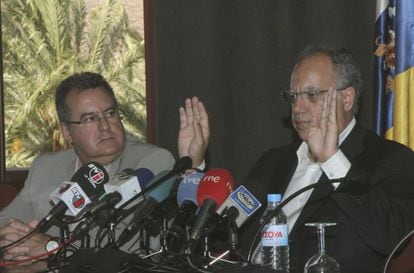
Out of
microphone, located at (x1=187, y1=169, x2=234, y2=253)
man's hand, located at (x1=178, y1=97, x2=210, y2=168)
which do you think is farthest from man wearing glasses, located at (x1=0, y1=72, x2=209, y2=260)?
microphone, located at (x1=187, y1=169, x2=234, y2=253)

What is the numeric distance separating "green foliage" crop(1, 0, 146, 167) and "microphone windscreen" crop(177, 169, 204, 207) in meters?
2.31

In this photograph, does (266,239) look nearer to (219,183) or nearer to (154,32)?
(219,183)

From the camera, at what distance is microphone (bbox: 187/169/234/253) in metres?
2.45

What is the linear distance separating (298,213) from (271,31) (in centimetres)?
169

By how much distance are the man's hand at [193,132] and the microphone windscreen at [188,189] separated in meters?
0.82

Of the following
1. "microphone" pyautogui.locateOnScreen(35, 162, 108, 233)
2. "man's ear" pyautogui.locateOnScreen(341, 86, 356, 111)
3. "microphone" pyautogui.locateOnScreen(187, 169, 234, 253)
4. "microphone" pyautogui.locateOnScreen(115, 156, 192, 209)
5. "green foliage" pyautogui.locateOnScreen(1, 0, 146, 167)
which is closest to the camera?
"microphone" pyautogui.locateOnScreen(187, 169, 234, 253)

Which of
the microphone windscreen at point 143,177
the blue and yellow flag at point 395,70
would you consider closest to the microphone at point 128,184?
the microphone windscreen at point 143,177

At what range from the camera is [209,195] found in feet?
8.67

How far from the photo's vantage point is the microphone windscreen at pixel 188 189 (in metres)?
2.73

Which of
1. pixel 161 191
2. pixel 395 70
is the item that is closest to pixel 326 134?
pixel 161 191

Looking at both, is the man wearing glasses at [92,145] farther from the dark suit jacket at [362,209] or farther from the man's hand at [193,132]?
the dark suit jacket at [362,209]

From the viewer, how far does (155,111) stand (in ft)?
16.7

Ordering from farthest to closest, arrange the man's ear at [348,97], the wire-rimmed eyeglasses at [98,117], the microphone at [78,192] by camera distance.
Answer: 1. the wire-rimmed eyeglasses at [98,117]
2. the man's ear at [348,97]
3. the microphone at [78,192]

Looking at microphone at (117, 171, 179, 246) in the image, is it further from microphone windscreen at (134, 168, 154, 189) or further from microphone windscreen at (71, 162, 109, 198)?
microphone windscreen at (71, 162, 109, 198)
